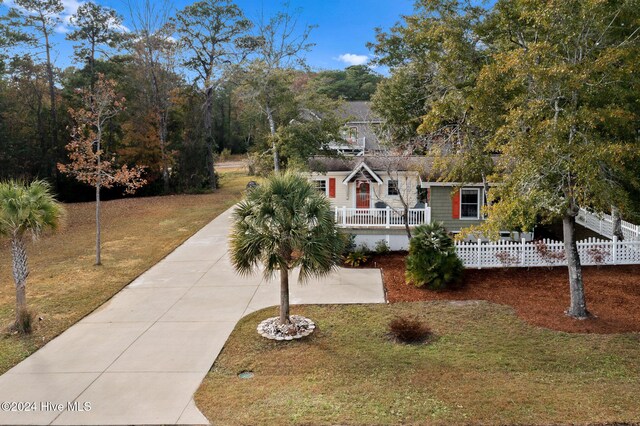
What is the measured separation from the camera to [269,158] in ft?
75.9

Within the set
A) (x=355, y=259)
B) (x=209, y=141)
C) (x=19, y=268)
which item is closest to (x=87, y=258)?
(x=19, y=268)

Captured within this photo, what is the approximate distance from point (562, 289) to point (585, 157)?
4809 mm

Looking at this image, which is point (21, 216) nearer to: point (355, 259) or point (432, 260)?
point (355, 259)

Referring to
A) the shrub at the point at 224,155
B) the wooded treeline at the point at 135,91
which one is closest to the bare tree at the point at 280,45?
the wooded treeline at the point at 135,91

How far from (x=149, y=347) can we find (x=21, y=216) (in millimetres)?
3734

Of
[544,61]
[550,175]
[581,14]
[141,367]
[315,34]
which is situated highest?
[315,34]

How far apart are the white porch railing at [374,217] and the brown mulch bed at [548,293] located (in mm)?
1986

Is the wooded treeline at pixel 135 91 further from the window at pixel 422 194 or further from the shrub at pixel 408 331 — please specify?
the shrub at pixel 408 331

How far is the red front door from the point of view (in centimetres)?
2031

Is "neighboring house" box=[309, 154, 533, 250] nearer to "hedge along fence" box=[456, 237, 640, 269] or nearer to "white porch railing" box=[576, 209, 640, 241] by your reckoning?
"hedge along fence" box=[456, 237, 640, 269]

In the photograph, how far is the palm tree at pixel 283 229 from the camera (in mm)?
8539

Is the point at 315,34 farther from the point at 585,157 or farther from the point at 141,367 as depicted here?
the point at 141,367

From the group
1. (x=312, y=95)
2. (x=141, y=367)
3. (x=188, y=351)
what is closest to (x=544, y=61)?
(x=188, y=351)

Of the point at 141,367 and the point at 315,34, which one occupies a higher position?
the point at 315,34
